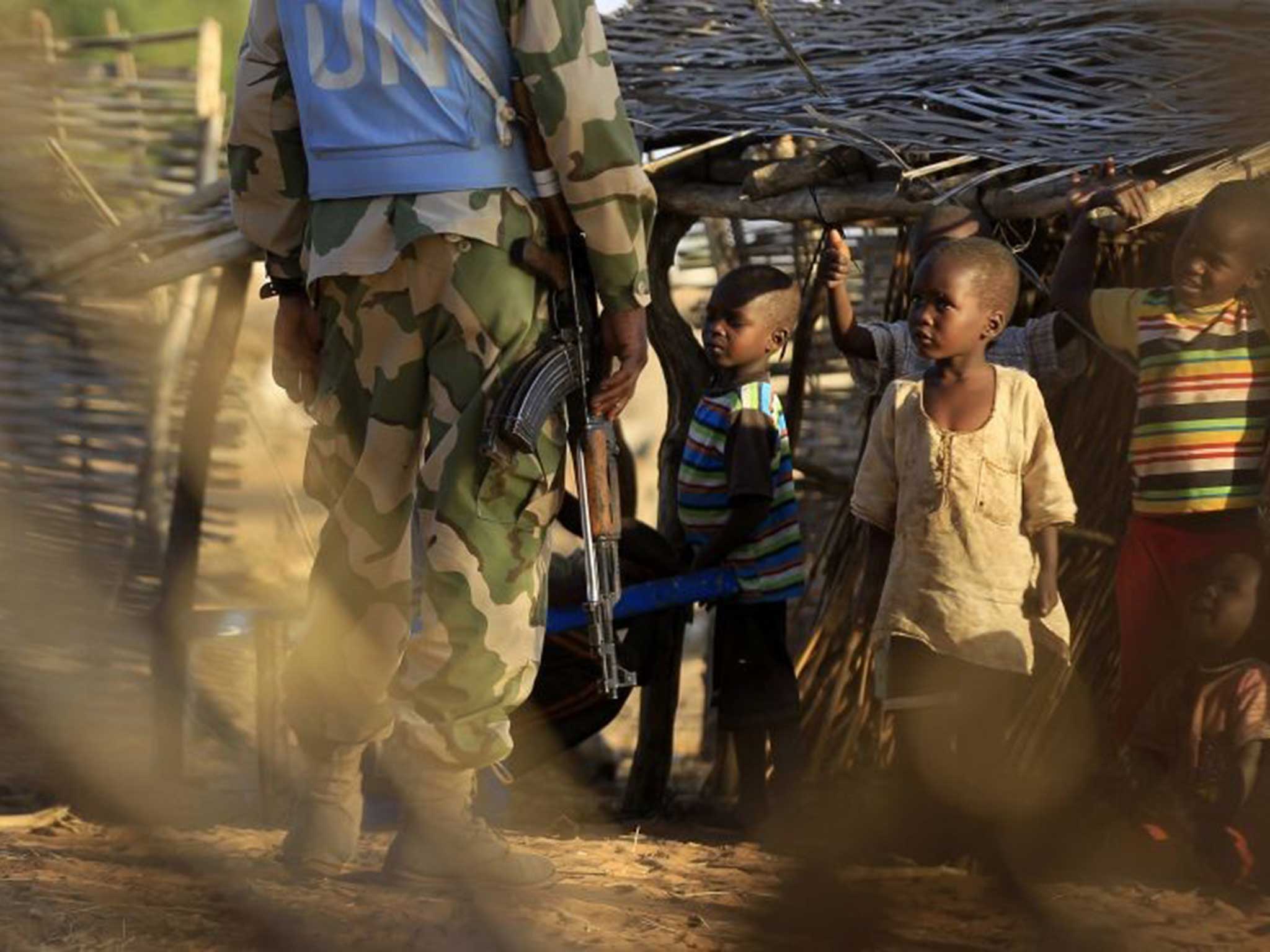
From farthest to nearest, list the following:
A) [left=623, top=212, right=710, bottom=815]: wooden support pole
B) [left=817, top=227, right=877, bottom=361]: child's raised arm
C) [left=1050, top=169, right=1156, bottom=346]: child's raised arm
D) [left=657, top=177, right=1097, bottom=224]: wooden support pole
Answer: [left=623, top=212, right=710, bottom=815]: wooden support pole, [left=817, top=227, right=877, bottom=361]: child's raised arm, [left=657, top=177, right=1097, bottom=224]: wooden support pole, [left=1050, top=169, right=1156, bottom=346]: child's raised arm

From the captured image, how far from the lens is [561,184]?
356 cm

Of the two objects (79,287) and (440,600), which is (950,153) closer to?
(440,600)

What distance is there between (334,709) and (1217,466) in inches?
79.1

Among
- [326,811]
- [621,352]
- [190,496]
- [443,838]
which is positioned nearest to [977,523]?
[621,352]

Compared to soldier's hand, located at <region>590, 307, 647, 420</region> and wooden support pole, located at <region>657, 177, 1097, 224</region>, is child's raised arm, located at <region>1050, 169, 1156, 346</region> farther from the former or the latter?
soldier's hand, located at <region>590, 307, 647, 420</region>

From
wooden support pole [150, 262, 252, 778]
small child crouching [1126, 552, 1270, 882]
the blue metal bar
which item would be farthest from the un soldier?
wooden support pole [150, 262, 252, 778]

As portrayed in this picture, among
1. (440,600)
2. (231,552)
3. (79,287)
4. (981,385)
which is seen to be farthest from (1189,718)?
(231,552)

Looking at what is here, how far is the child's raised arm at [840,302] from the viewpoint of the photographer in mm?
4809

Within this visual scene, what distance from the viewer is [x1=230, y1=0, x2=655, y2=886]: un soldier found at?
3.51m

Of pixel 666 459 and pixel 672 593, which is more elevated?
pixel 666 459

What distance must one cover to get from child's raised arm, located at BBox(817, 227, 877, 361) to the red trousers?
0.77 m

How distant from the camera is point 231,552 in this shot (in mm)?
12711

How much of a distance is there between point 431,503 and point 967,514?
140 centimetres

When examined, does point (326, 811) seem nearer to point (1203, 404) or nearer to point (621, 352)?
point (621, 352)
